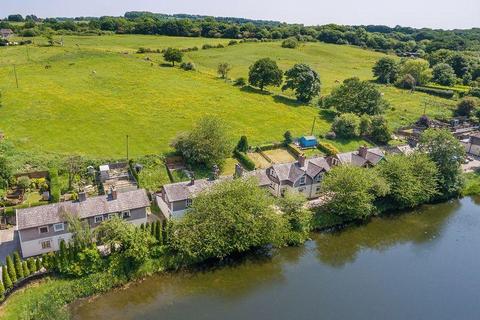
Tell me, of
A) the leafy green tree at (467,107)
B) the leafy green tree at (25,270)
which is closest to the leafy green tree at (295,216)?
the leafy green tree at (25,270)

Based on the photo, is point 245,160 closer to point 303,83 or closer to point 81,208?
point 81,208

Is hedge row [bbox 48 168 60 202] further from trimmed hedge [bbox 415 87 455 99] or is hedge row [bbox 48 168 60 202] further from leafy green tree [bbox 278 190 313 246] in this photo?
trimmed hedge [bbox 415 87 455 99]

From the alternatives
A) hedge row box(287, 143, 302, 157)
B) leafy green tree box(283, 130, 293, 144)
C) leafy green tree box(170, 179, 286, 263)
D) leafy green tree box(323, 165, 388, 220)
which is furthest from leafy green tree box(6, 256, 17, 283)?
leafy green tree box(283, 130, 293, 144)

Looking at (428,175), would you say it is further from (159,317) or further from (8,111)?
(8,111)

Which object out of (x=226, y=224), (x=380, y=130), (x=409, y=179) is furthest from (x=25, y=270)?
(x=380, y=130)

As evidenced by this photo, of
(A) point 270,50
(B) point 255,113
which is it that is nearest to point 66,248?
(B) point 255,113

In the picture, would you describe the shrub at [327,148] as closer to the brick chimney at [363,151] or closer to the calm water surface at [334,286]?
the brick chimney at [363,151]
